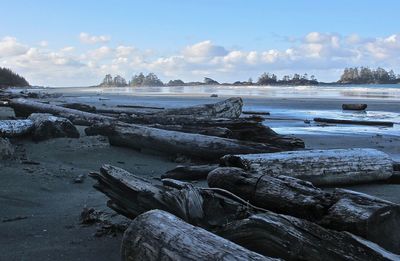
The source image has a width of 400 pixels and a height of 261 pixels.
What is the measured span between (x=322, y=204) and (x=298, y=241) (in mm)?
838

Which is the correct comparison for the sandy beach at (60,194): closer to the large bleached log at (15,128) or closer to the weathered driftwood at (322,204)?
the large bleached log at (15,128)

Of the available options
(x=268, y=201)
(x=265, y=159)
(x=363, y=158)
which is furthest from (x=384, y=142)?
(x=268, y=201)

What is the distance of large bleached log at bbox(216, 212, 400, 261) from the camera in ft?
9.82

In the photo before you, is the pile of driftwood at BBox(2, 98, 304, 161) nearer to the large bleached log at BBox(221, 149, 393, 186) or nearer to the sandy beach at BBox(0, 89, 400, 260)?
the sandy beach at BBox(0, 89, 400, 260)

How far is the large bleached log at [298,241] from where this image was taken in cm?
299

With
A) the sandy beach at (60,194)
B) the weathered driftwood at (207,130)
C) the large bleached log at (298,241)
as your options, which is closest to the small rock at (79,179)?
the sandy beach at (60,194)

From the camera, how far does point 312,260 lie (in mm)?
3023

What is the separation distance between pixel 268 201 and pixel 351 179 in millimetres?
2527

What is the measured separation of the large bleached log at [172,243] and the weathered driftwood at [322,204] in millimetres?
988

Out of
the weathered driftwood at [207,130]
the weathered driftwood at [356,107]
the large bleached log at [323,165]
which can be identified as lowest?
the weathered driftwood at [356,107]

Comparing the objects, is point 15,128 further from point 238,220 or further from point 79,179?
point 238,220

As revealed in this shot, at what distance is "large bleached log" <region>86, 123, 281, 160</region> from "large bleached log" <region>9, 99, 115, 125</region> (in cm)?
256

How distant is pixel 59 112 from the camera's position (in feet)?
45.8

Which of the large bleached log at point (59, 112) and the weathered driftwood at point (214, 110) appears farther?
the weathered driftwood at point (214, 110)
